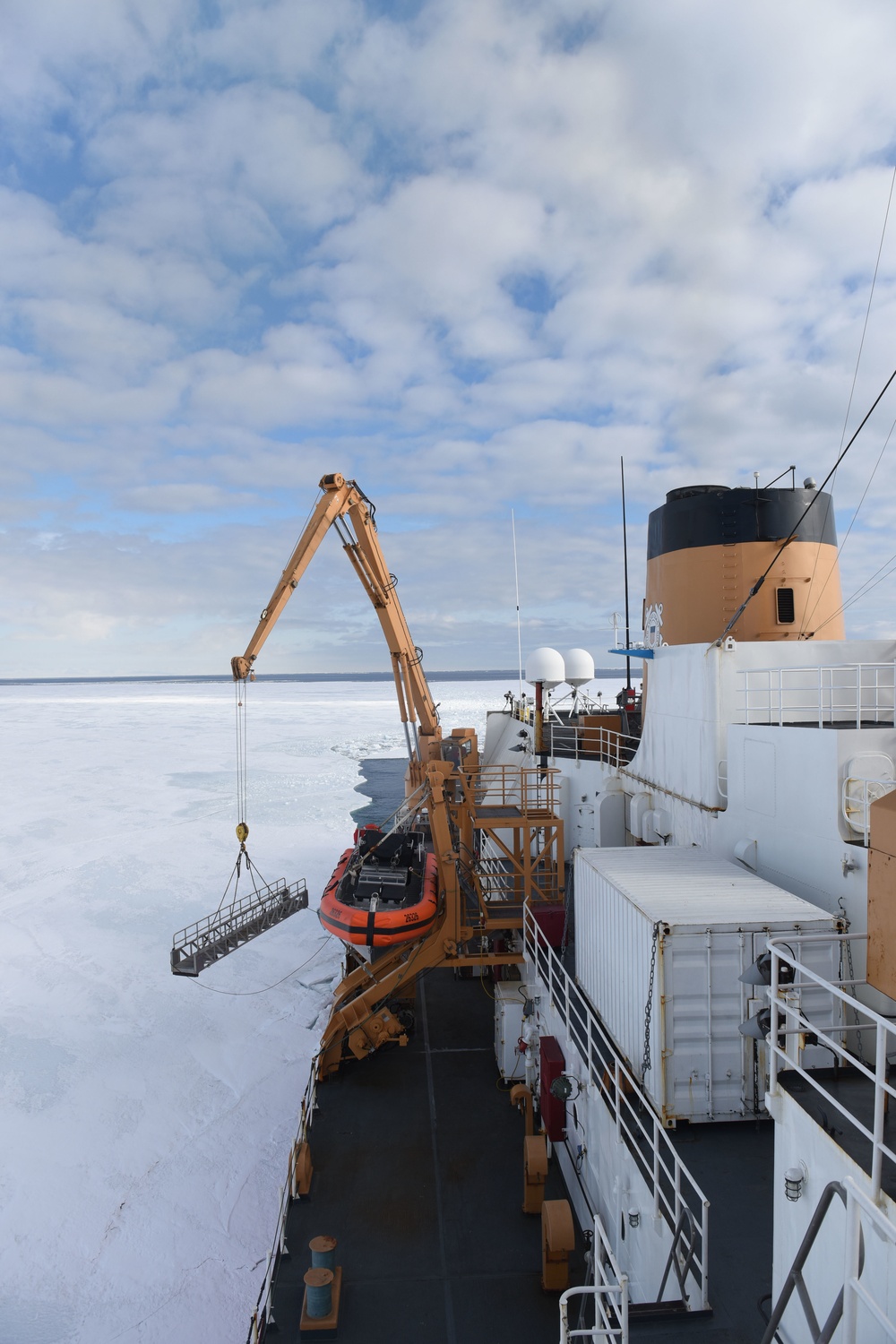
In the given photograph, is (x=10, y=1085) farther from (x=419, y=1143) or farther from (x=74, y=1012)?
(x=419, y=1143)

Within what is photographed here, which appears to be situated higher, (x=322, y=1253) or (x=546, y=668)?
(x=546, y=668)

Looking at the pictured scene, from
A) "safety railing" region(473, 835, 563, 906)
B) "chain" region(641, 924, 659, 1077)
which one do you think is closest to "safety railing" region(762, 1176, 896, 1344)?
"chain" region(641, 924, 659, 1077)

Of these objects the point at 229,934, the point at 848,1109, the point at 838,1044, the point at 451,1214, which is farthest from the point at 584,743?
the point at 848,1109

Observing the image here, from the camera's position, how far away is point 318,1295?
6609 mm

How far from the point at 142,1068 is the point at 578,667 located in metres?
11.7

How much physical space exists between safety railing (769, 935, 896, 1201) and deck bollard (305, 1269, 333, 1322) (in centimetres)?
460

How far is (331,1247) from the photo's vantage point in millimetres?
6914

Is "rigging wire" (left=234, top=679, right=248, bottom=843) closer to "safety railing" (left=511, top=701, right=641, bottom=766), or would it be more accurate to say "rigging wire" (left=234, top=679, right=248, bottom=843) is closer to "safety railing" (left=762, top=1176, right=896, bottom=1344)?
"safety railing" (left=511, top=701, right=641, bottom=766)

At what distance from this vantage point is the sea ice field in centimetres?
820

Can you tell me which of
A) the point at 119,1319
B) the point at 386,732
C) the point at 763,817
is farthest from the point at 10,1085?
the point at 386,732

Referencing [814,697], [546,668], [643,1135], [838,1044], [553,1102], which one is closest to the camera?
[838,1044]

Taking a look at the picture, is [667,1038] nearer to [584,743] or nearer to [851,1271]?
[851,1271]

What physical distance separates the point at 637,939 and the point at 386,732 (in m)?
53.9

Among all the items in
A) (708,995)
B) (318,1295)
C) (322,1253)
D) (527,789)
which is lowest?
(318,1295)
